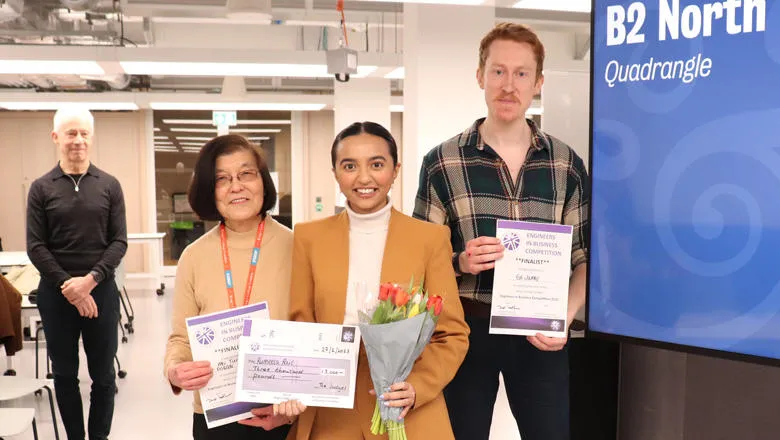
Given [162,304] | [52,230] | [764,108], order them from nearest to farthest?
[764,108]
[52,230]
[162,304]

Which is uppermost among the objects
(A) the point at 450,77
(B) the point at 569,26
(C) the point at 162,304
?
(B) the point at 569,26

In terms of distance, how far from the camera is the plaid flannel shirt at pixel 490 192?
2195mm

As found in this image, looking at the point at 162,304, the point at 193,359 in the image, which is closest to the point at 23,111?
the point at 162,304

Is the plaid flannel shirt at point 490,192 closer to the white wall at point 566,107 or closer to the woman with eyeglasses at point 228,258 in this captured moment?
the woman with eyeglasses at point 228,258

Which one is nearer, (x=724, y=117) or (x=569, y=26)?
(x=724, y=117)

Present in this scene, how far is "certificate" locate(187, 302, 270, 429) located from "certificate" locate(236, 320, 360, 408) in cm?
10

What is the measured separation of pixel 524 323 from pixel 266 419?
765 mm

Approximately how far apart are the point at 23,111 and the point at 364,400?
12739 millimetres

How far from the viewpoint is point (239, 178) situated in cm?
207

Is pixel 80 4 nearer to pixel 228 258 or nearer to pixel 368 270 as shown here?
pixel 228 258

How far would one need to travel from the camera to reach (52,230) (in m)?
3.87

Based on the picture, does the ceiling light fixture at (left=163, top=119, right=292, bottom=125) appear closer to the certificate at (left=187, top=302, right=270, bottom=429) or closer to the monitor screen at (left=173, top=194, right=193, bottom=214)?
the monitor screen at (left=173, top=194, right=193, bottom=214)

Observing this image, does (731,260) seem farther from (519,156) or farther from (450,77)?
(450,77)

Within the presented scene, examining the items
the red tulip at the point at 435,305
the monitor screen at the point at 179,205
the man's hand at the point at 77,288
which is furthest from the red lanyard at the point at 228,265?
the monitor screen at the point at 179,205
